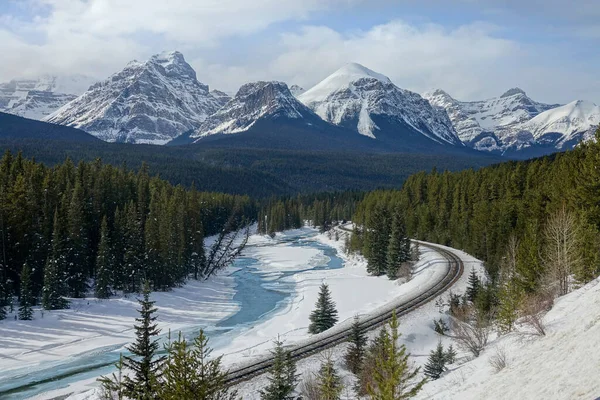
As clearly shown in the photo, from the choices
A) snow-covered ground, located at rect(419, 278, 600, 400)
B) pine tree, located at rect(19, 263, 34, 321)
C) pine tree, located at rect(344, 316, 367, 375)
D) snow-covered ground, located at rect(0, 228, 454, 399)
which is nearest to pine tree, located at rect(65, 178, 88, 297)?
snow-covered ground, located at rect(0, 228, 454, 399)

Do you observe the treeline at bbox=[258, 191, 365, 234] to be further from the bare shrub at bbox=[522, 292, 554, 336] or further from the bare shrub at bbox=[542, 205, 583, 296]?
the bare shrub at bbox=[522, 292, 554, 336]

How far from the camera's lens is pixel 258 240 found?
134m

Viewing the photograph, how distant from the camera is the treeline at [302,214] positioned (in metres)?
150

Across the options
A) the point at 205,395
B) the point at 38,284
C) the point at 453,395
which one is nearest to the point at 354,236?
the point at 38,284

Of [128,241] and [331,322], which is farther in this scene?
[128,241]

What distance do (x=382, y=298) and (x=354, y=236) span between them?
40638 millimetres

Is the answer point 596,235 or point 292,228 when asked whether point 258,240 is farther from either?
point 596,235

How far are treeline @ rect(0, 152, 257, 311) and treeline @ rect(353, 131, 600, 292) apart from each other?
106 feet

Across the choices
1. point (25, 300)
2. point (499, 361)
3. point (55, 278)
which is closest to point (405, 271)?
point (55, 278)

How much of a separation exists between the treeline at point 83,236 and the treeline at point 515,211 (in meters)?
32.2

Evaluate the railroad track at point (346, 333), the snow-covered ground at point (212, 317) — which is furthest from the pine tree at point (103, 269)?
the railroad track at point (346, 333)

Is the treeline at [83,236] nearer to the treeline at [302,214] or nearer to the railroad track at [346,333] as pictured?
the railroad track at [346,333]

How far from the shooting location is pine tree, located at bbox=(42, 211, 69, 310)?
46750mm

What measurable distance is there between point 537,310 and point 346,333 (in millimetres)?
15276
